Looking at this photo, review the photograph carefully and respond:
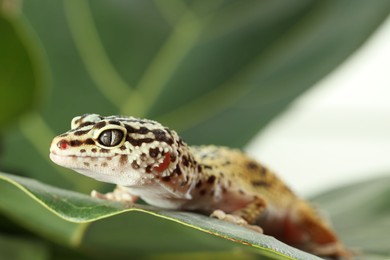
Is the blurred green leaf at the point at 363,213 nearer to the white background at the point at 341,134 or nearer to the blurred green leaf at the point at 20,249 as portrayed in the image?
the blurred green leaf at the point at 20,249

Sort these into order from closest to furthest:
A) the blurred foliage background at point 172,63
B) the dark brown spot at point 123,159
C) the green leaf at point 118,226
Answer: the green leaf at point 118,226 < the dark brown spot at point 123,159 < the blurred foliage background at point 172,63

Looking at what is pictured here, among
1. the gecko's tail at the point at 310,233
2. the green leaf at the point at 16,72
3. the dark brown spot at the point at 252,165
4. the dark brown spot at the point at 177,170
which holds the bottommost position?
the dark brown spot at the point at 177,170

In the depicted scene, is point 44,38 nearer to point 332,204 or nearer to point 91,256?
point 91,256

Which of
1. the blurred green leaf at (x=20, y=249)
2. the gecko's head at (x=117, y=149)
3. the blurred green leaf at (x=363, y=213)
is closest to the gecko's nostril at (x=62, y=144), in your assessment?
the gecko's head at (x=117, y=149)

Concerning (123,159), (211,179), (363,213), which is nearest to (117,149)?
(123,159)

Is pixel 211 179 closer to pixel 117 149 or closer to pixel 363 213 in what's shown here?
pixel 117 149

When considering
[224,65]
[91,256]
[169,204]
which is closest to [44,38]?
[224,65]

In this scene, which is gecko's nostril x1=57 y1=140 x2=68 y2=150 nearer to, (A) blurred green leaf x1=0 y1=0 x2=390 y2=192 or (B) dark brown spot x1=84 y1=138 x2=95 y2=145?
(B) dark brown spot x1=84 y1=138 x2=95 y2=145
